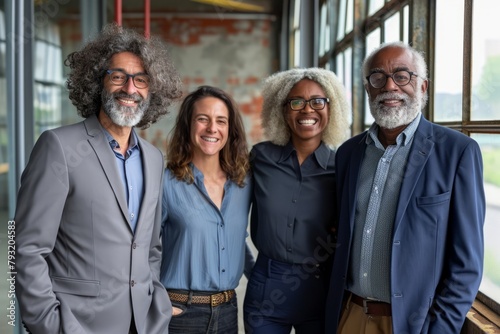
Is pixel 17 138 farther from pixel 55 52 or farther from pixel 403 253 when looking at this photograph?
pixel 55 52

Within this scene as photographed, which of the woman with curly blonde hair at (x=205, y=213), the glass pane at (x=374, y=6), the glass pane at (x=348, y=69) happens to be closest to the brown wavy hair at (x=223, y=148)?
the woman with curly blonde hair at (x=205, y=213)

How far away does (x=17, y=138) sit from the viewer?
9.53ft

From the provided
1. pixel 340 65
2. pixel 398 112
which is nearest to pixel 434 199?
pixel 398 112

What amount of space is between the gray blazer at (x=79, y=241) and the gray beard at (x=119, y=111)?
0.06 metres

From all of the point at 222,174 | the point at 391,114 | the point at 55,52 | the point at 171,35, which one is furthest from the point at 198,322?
the point at 171,35

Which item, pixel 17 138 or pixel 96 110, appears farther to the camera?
pixel 17 138

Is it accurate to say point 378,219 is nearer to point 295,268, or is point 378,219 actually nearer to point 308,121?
point 295,268

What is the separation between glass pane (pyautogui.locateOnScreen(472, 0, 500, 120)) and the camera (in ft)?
6.61

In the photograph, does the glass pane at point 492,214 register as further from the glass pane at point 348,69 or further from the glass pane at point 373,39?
the glass pane at point 348,69

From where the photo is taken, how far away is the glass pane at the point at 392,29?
11.4 ft

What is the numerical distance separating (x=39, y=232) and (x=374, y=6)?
3477 mm

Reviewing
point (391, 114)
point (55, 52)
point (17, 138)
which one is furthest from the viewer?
point (55, 52)

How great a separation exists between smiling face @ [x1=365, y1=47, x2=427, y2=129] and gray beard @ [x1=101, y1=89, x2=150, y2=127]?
82cm

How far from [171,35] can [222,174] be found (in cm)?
1072
